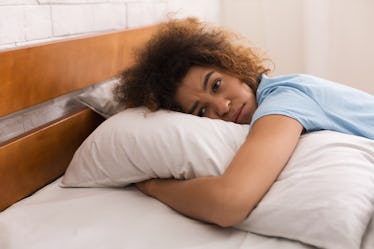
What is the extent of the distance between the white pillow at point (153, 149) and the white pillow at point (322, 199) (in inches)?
5.0

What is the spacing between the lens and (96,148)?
0.95m

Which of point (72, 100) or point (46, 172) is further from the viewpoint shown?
point (72, 100)

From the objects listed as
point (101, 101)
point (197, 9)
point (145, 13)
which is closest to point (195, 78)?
point (101, 101)

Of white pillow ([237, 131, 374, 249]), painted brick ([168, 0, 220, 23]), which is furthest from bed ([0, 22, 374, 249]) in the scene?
painted brick ([168, 0, 220, 23])

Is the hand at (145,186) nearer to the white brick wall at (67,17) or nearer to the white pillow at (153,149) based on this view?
the white pillow at (153,149)

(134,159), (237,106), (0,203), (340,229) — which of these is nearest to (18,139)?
(0,203)

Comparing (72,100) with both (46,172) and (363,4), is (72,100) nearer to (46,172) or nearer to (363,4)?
(46,172)

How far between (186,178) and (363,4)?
1512mm

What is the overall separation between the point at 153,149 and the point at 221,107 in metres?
0.24

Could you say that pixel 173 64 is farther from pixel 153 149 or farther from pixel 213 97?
pixel 153 149

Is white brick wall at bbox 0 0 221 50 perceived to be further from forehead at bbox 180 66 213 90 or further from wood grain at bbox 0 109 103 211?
forehead at bbox 180 66 213 90

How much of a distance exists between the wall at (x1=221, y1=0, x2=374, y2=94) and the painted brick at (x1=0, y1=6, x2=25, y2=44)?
148 centimetres

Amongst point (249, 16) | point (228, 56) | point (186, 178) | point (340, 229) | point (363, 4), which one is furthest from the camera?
point (249, 16)

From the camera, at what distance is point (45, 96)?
1.01m
